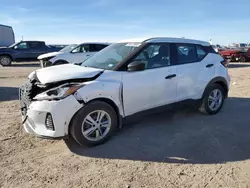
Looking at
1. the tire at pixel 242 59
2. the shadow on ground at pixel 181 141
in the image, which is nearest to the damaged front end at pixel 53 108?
the shadow on ground at pixel 181 141

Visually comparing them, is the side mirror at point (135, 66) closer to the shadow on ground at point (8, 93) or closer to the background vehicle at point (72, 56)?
the shadow on ground at point (8, 93)

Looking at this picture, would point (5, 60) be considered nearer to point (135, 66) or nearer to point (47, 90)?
point (47, 90)

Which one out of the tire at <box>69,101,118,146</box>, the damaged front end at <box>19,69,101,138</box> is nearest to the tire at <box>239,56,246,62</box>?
the tire at <box>69,101,118,146</box>

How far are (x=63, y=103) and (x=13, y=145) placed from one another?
4.02ft

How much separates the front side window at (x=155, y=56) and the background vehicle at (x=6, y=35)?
23.1 metres

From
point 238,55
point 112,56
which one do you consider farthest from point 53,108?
point 238,55

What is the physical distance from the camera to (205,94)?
5.29 metres

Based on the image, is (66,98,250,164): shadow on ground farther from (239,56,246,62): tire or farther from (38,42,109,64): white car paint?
(239,56,246,62): tire

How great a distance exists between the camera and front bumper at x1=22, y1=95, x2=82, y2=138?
349 centimetres

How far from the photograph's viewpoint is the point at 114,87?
154 inches

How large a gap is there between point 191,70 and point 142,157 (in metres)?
2.22

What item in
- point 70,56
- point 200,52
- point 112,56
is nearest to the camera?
point 112,56

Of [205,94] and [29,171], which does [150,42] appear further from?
[29,171]

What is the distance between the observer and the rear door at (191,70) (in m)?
4.84
